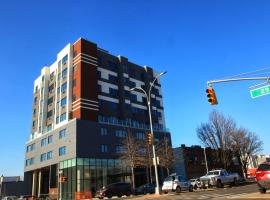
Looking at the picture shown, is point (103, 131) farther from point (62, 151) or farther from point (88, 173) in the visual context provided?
point (88, 173)

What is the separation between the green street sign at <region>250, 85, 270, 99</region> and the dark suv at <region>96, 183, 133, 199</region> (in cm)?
2339

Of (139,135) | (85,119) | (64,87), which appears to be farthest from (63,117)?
(139,135)

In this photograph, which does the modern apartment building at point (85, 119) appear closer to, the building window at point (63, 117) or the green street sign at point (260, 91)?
the building window at point (63, 117)

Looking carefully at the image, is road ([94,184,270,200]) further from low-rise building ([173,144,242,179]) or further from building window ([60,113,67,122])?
low-rise building ([173,144,242,179])

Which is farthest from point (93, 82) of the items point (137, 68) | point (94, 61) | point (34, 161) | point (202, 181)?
point (202, 181)

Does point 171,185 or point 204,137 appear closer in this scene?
point 171,185

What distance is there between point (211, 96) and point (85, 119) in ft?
130

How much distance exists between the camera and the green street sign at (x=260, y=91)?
1935 cm

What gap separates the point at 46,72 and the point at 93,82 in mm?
17769

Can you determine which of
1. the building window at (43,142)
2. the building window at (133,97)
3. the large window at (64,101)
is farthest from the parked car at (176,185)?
the building window at (43,142)

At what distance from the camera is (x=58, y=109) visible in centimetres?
6353

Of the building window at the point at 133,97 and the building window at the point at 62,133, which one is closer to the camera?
the building window at the point at 62,133

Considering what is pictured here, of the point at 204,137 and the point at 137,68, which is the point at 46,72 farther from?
the point at 204,137

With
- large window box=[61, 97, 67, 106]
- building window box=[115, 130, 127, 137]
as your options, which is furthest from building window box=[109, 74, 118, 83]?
building window box=[115, 130, 127, 137]
